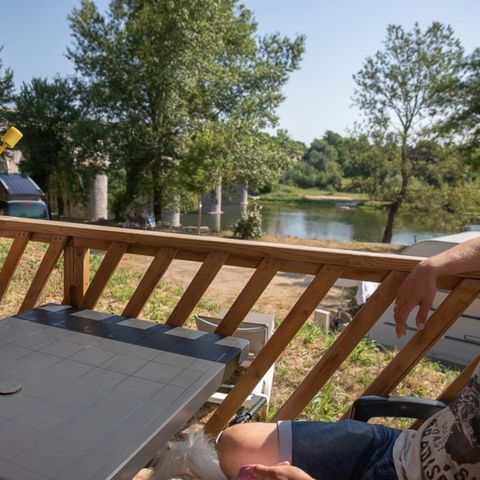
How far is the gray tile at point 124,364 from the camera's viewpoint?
3.97ft

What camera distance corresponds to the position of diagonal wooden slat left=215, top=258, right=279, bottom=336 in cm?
155

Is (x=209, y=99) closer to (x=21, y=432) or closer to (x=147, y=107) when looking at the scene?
(x=147, y=107)

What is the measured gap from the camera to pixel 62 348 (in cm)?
132

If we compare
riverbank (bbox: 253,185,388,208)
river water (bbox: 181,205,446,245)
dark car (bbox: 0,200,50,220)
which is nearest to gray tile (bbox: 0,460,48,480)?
dark car (bbox: 0,200,50,220)

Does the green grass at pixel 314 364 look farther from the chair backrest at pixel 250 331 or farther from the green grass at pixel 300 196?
the green grass at pixel 300 196

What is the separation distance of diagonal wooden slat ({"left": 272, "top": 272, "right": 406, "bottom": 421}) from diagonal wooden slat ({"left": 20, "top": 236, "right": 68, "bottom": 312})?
117 centimetres

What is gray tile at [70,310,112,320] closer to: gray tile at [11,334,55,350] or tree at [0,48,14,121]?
gray tile at [11,334,55,350]

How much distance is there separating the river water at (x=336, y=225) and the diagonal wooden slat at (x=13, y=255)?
615 inches

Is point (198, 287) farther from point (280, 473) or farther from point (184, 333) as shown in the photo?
point (280, 473)

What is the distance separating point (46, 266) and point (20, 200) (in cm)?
957

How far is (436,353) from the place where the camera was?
14.6ft

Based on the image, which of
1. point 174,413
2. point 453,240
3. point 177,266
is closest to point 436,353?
point 453,240

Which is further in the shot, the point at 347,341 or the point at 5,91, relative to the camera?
the point at 5,91

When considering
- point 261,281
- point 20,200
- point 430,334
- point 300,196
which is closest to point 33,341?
point 261,281
